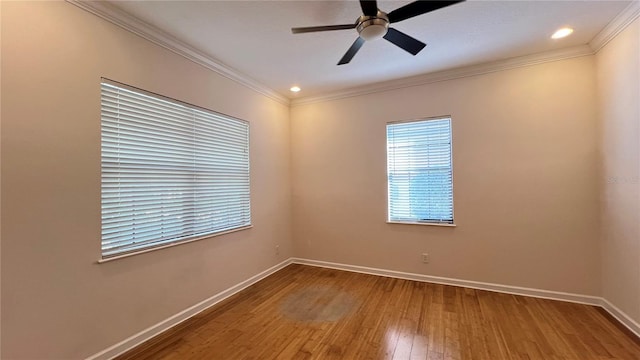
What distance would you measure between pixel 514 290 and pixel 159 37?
4.70 metres

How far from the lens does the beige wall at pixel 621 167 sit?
230 centimetres

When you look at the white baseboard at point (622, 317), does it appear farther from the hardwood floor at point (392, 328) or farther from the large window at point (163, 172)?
the large window at point (163, 172)

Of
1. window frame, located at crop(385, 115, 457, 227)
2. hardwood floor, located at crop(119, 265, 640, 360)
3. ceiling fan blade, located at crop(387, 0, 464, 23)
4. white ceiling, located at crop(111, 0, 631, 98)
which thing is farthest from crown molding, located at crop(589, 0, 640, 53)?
hardwood floor, located at crop(119, 265, 640, 360)

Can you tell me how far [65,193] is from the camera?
1887 millimetres

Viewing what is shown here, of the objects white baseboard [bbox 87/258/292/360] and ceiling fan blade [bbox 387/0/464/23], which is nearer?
ceiling fan blade [bbox 387/0/464/23]

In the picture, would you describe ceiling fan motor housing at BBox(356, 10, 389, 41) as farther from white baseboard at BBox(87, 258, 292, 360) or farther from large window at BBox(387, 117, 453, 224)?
white baseboard at BBox(87, 258, 292, 360)

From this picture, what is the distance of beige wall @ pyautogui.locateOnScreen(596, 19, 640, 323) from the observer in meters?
2.30

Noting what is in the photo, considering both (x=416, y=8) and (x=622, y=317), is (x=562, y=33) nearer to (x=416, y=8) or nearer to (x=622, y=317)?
(x=416, y=8)

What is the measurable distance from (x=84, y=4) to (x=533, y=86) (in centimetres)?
440

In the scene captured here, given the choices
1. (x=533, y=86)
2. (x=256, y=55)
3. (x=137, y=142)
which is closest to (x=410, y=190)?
(x=533, y=86)

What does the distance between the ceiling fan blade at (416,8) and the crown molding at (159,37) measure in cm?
205

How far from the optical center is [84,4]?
6.57 ft

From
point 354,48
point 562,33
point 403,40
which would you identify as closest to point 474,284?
point 562,33

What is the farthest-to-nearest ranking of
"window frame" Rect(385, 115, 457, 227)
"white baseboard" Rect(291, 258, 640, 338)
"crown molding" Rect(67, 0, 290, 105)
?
"window frame" Rect(385, 115, 457, 227), "white baseboard" Rect(291, 258, 640, 338), "crown molding" Rect(67, 0, 290, 105)
